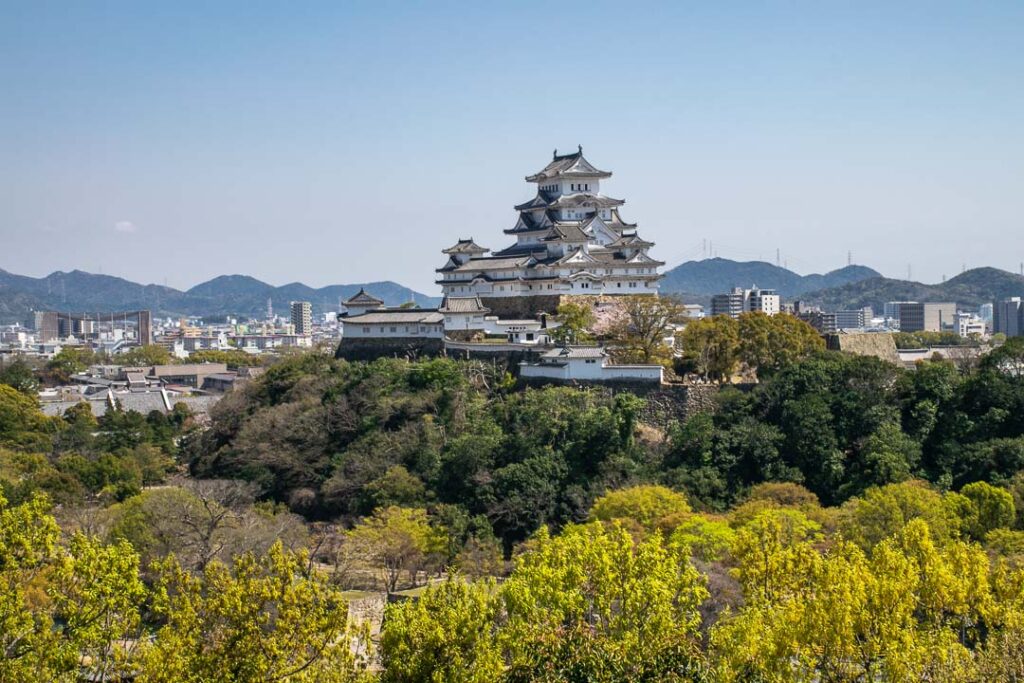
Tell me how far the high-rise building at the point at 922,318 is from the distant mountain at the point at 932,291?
34.9 meters

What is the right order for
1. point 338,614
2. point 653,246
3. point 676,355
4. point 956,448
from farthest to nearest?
point 653,246, point 676,355, point 956,448, point 338,614

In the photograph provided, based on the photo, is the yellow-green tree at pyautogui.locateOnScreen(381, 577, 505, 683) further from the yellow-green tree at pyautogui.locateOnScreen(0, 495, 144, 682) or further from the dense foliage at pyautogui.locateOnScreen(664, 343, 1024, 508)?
the dense foliage at pyautogui.locateOnScreen(664, 343, 1024, 508)

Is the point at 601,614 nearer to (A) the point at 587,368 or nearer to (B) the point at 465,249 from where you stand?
(A) the point at 587,368

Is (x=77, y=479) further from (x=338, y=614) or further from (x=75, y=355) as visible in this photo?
(x=75, y=355)

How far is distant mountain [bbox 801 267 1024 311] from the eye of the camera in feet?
471

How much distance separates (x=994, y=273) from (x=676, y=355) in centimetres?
12973

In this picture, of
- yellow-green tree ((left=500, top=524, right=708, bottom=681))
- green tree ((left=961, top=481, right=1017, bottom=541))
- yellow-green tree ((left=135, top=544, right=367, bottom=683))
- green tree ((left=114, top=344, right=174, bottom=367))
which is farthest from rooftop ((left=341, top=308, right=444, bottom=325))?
green tree ((left=114, top=344, right=174, bottom=367))

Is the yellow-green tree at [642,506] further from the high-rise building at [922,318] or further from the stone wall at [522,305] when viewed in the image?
the high-rise building at [922,318]

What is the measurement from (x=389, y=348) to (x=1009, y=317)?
72469mm

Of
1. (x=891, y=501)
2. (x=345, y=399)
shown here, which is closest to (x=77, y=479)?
(x=345, y=399)

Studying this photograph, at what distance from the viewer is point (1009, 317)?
96.8m

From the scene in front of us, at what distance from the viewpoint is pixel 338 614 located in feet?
46.8

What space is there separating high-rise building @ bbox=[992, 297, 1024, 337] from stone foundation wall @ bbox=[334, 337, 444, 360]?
222 ft

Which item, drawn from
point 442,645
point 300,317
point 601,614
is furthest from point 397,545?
point 300,317
